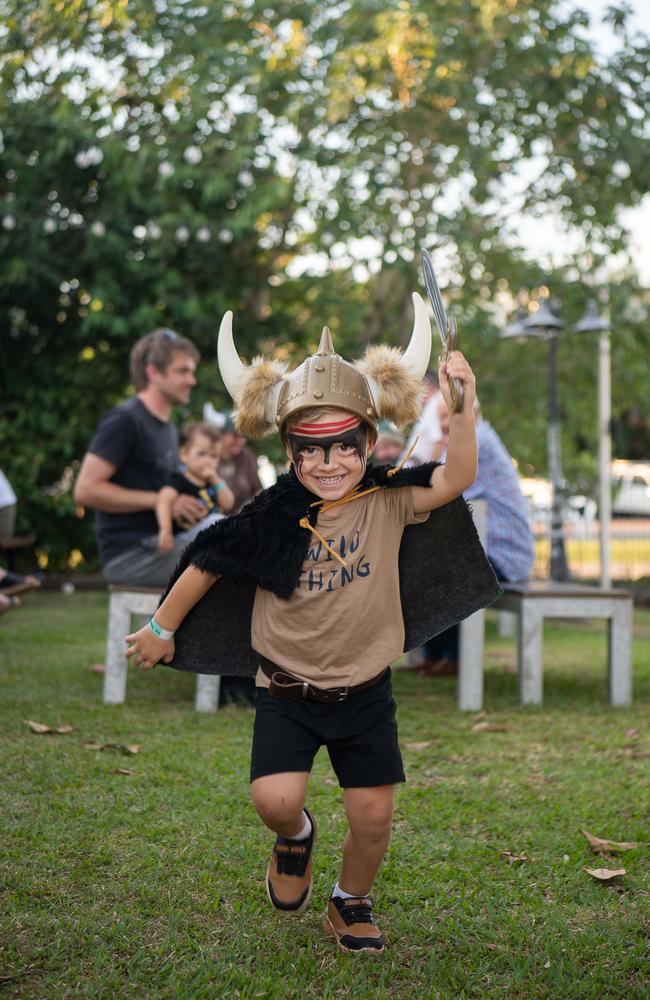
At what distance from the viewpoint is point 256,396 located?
3.03 metres

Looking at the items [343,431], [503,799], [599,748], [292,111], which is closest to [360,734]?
[343,431]

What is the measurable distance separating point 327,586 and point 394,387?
0.58 metres

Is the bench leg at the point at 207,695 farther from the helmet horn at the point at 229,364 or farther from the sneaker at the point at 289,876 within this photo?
the helmet horn at the point at 229,364

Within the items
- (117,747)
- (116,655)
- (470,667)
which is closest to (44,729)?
(117,747)

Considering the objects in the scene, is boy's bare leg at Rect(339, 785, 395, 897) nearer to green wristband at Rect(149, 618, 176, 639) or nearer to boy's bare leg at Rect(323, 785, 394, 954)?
boy's bare leg at Rect(323, 785, 394, 954)

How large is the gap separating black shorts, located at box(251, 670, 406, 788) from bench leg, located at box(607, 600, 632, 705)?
3.48m

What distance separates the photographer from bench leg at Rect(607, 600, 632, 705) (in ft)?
19.9

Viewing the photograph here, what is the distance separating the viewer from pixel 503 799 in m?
4.10

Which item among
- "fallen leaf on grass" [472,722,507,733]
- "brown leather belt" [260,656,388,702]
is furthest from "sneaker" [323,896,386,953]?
"fallen leaf on grass" [472,722,507,733]

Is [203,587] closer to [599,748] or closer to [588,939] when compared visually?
[588,939]

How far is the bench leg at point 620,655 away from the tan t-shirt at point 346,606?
134 inches

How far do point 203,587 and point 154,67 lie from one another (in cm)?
973

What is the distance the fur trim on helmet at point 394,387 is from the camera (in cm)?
298

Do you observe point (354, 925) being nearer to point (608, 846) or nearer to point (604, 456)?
point (608, 846)
